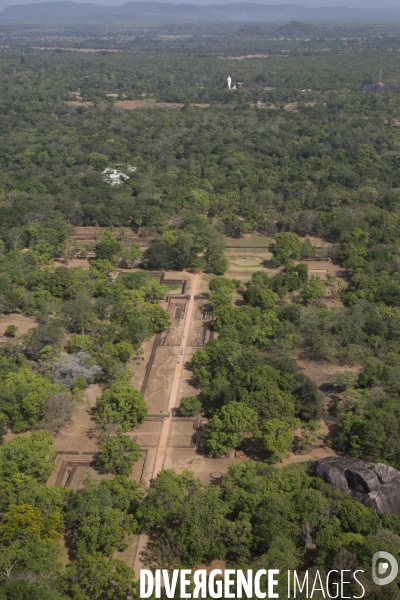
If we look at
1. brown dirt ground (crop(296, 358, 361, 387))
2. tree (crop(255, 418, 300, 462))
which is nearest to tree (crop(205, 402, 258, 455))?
tree (crop(255, 418, 300, 462))

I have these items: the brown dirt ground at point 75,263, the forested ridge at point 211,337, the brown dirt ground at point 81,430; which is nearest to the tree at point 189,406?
the forested ridge at point 211,337

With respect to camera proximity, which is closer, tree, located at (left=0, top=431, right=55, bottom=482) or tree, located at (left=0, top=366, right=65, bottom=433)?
tree, located at (left=0, top=431, right=55, bottom=482)

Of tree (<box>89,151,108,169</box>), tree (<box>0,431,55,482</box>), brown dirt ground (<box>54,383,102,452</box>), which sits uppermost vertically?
tree (<box>89,151,108,169</box>)

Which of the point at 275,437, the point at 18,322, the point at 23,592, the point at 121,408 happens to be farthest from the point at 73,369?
the point at 23,592

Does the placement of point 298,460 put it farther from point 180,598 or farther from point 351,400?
point 180,598

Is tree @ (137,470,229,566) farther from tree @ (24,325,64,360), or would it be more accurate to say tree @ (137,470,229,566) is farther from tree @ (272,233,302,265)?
tree @ (272,233,302,265)

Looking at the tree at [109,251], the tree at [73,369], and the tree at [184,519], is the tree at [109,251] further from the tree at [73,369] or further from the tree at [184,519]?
the tree at [184,519]
